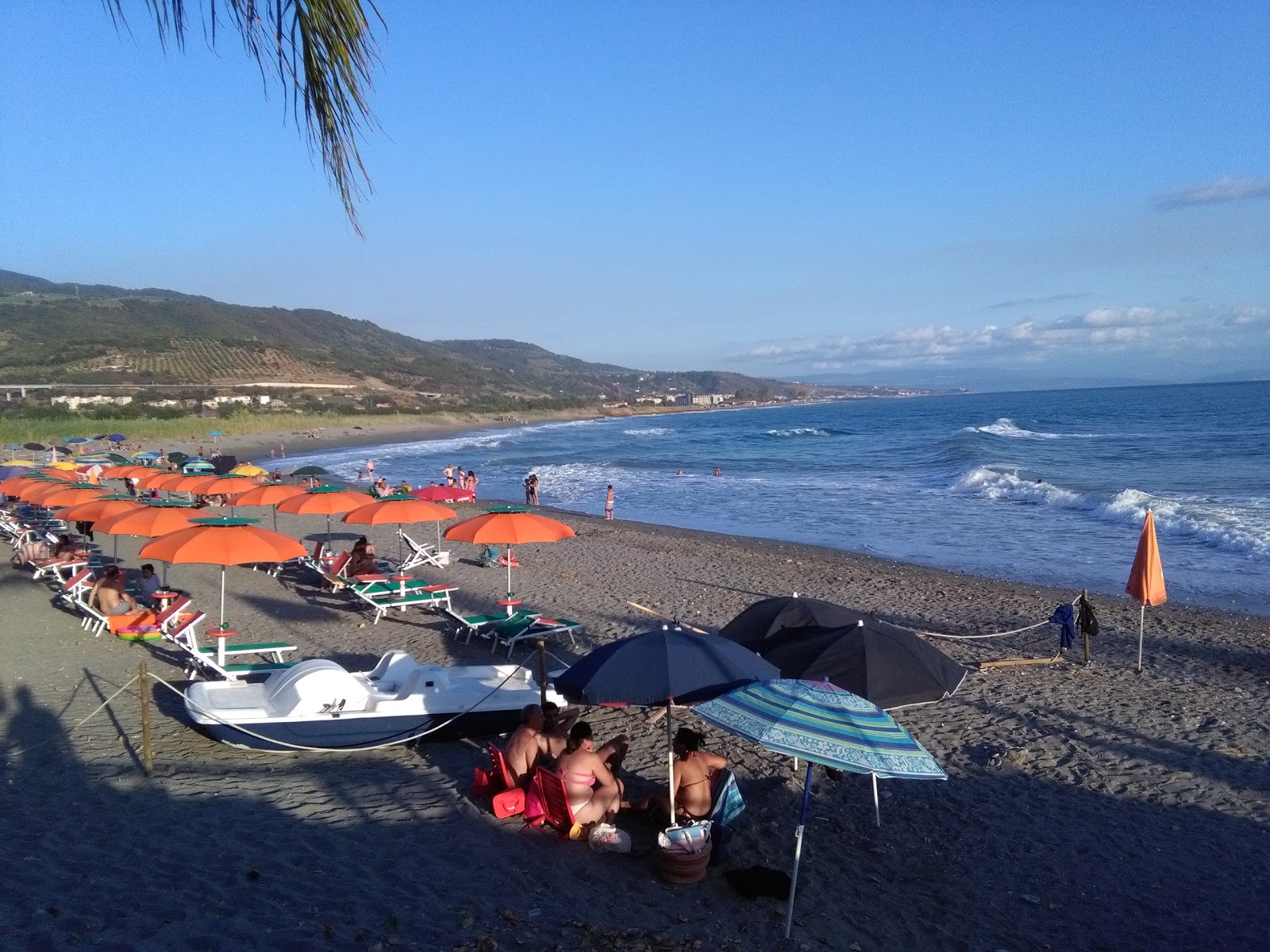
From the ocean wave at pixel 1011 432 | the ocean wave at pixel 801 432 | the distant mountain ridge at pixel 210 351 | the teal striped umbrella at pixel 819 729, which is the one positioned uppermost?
the distant mountain ridge at pixel 210 351

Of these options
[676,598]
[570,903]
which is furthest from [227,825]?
[676,598]

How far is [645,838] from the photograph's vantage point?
17.4 ft

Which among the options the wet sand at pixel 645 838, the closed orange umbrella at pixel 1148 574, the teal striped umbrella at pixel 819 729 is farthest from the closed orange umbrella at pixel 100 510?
the closed orange umbrella at pixel 1148 574

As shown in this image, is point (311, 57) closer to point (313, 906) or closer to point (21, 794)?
point (313, 906)

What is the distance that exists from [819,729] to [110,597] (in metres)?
8.99

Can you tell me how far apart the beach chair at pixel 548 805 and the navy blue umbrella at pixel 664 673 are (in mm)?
500

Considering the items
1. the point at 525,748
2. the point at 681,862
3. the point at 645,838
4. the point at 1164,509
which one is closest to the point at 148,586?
the point at 525,748

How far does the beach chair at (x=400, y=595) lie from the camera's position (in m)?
10.7

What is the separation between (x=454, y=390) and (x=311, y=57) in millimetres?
116859

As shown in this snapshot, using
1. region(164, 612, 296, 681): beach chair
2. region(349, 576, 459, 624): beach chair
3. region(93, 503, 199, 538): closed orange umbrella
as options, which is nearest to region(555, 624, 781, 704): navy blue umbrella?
region(164, 612, 296, 681): beach chair

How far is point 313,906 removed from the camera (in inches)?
170

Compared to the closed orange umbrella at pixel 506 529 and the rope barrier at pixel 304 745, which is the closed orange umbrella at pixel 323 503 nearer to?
the closed orange umbrella at pixel 506 529

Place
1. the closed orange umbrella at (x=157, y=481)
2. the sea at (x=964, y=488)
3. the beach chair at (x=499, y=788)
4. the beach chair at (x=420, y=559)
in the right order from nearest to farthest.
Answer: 1. the beach chair at (x=499, y=788)
2. the beach chair at (x=420, y=559)
3. the closed orange umbrella at (x=157, y=481)
4. the sea at (x=964, y=488)

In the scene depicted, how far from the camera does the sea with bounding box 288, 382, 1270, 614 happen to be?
17.1 m
